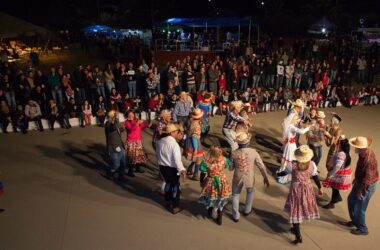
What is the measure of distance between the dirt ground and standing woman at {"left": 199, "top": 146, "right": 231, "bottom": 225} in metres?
0.42

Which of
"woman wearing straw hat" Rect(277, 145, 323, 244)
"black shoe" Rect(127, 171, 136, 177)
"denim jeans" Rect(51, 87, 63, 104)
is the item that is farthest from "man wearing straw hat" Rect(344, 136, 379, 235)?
"denim jeans" Rect(51, 87, 63, 104)

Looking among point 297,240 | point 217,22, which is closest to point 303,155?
point 297,240

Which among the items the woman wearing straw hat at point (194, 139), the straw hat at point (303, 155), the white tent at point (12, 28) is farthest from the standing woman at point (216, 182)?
the white tent at point (12, 28)

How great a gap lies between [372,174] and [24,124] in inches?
344

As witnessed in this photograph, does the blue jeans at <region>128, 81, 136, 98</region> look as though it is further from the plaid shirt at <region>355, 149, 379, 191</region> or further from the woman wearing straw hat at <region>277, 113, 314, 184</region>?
the plaid shirt at <region>355, 149, 379, 191</region>

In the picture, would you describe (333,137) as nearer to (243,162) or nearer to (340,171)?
(340,171)

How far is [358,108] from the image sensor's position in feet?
45.1

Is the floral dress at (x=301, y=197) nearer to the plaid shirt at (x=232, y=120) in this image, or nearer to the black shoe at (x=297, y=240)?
the black shoe at (x=297, y=240)

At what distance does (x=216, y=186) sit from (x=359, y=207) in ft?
6.77

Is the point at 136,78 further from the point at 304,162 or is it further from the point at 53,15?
the point at 53,15

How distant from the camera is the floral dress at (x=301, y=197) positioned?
16.6ft

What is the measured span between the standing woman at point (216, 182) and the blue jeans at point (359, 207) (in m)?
1.80

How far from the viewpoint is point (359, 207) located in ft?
17.9

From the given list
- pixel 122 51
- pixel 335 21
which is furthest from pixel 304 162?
pixel 335 21
